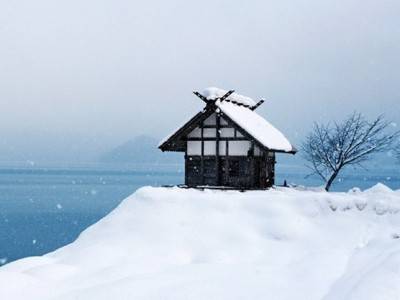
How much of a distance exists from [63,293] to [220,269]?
5.29 m

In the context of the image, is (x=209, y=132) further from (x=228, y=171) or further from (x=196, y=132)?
(x=228, y=171)

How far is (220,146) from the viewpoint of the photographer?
2605cm

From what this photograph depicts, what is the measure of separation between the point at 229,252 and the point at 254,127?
391 inches

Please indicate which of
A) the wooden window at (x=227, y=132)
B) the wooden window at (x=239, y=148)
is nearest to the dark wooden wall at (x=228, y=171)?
the wooden window at (x=239, y=148)

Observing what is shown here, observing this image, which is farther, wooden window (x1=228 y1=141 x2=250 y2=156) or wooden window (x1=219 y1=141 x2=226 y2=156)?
wooden window (x1=219 y1=141 x2=226 y2=156)

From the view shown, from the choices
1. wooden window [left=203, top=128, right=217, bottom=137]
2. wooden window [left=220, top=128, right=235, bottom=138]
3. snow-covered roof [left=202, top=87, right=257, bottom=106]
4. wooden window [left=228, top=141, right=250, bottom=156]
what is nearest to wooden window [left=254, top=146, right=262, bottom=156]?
wooden window [left=228, top=141, right=250, bottom=156]

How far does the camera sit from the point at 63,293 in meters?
13.5

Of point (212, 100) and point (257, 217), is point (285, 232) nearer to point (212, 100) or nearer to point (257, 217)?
point (257, 217)

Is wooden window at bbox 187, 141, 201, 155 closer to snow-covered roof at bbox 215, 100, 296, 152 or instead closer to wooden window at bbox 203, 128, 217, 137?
wooden window at bbox 203, 128, 217, 137

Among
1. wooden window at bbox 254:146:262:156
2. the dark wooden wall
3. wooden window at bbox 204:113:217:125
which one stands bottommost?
the dark wooden wall

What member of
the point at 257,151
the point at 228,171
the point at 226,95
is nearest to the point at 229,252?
the point at 228,171

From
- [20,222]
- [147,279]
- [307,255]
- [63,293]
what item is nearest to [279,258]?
[307,255]

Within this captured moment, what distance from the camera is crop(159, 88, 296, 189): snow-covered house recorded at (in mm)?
25438

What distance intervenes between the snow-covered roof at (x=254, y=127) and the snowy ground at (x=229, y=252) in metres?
3.80
